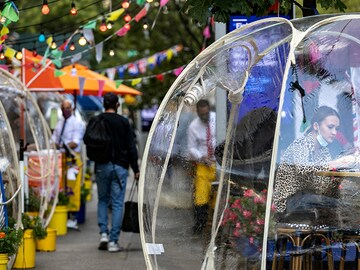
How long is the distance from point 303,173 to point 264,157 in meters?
0.33

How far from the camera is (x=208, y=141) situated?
7.89 metres

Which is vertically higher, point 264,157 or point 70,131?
point 70,131

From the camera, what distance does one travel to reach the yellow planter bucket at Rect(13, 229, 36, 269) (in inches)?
408

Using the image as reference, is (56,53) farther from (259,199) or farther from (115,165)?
(259,199)

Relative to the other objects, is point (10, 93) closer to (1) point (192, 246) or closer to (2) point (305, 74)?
(1) point (192, 246)

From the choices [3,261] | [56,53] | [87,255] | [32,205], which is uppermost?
[56,53]

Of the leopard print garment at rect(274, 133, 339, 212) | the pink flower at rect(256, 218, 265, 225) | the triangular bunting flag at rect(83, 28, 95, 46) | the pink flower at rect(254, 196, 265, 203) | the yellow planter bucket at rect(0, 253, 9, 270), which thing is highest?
the triangular bunting flag at rect(83, 28, 95, 46)

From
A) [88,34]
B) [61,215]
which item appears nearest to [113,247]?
[61,215]

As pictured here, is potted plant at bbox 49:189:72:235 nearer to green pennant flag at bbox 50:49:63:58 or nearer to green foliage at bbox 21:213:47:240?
green pennant flag at bbox 50:49:63:58

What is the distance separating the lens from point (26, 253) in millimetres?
10461

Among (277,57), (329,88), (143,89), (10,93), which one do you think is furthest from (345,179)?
(143,89)

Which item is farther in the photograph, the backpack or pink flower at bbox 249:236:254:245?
the backpack

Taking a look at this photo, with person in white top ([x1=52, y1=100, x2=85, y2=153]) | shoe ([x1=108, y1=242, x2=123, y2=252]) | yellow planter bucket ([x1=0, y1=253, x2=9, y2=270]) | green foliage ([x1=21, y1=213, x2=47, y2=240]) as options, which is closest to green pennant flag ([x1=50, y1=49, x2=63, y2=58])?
person in white top ([x1=52, y1=100, x2=85, y2=153])

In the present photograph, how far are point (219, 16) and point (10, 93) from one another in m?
4.14
